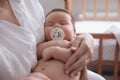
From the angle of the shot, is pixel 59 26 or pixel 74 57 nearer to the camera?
pixel 74 57

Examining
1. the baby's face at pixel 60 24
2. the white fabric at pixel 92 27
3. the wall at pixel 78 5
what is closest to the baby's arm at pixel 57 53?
the baby's face at pixel 60 24

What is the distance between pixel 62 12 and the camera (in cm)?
107

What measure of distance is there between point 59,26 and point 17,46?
0.81 ft

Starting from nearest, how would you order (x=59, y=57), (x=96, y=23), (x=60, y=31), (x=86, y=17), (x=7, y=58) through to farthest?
1. (x=7, y=58)
2. (x=59, y=57)
3. (x=60, y=31)
4. (x=96, y=23)
5. (x=86, y=17)

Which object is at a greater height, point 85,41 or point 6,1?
point 6,1

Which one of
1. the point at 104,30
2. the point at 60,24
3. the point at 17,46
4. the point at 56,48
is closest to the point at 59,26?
the point at 60,24

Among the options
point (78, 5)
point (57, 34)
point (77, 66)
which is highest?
point (78, 5)

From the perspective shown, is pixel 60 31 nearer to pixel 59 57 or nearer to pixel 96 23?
pixel 59 57

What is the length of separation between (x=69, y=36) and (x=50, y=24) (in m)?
0.09

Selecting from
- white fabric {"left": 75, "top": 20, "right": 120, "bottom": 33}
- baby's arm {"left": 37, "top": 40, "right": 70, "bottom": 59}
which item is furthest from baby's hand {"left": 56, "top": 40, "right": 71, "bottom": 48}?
white fabric {"left": 75, "top": 20, "right": 120, "bottom": 33}

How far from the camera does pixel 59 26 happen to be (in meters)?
1.01

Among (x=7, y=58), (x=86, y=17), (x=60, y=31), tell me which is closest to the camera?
(x=7, y=58)

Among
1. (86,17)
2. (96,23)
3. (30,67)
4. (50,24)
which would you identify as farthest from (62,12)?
(86,17)

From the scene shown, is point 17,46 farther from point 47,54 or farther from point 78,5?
point 78,5
